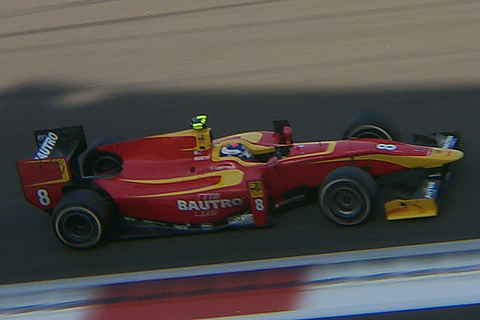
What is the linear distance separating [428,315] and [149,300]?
2061mm

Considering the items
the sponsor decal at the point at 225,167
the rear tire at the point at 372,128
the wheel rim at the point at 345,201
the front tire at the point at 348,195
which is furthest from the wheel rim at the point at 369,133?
the sponsor decal at the point at 225,167

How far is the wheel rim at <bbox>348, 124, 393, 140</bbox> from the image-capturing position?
7.00 m

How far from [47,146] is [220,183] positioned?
1766mm

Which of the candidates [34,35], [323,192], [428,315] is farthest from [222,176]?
[34,35]

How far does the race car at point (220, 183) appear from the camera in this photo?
20.4ft

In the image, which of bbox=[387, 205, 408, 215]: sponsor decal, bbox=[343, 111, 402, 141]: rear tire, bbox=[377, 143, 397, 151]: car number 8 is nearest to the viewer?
bbox=[387, 205, 408, 215]: sponsor decal

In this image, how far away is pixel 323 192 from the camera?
617 centimetres

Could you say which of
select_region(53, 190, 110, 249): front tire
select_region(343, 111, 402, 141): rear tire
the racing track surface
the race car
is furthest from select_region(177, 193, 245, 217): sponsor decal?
select_region(343, 111, 402, 141): rear tire

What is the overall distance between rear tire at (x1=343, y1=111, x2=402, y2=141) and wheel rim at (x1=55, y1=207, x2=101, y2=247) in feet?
7.92

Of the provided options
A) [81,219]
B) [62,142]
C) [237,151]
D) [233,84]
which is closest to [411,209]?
[237,151]

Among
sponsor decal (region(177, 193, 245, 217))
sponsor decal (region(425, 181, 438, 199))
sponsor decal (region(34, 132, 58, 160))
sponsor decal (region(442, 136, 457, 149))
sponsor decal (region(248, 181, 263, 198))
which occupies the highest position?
sponsor decal (region(34, 132, 58, 160))

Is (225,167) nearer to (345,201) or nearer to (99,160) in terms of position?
(345,201)

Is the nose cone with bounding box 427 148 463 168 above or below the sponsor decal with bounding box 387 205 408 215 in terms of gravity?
above

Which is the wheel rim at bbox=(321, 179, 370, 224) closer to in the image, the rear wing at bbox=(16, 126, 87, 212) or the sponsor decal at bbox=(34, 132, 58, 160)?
the rear wing at bbox=(16, 126, 87, 212)
